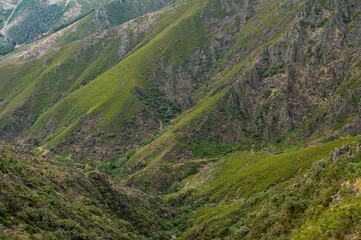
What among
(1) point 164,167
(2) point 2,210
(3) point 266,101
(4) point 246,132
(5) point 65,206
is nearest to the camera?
(2) point 2,210

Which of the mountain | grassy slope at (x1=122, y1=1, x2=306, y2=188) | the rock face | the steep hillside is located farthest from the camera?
grassy slope at (x1=122, y1=1, x2=306, y2=188)

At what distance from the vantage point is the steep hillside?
4325cm

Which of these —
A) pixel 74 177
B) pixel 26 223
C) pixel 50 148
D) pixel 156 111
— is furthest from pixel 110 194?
pixel 156 111

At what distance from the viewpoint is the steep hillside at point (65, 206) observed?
4325 cm

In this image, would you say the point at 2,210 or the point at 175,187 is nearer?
the point at 2,210

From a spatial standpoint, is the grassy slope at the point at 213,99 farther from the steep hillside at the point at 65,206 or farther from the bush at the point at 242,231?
the bush at the point at 242,231

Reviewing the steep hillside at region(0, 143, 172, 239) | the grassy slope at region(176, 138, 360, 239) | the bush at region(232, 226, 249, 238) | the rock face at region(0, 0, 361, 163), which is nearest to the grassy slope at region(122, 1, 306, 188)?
the rock face at region(0, 0, 361, 163)

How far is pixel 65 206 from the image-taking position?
56469 mm

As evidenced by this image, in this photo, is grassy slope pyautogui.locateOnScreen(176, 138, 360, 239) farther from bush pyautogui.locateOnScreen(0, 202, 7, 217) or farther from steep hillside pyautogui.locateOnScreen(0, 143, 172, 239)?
bush pyautogui.locateOnScreen(0, 202, 7, 217)

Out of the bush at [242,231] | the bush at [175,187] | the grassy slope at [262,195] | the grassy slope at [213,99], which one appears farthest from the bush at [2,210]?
the grassy slope at [213,99]

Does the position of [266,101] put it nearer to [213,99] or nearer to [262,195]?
[213,99]

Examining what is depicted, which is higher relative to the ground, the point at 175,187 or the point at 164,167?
the point at 164,167

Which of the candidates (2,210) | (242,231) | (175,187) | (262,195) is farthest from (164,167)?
(2,210)

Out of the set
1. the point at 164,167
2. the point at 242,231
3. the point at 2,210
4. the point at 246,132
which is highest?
the point at 2,210
